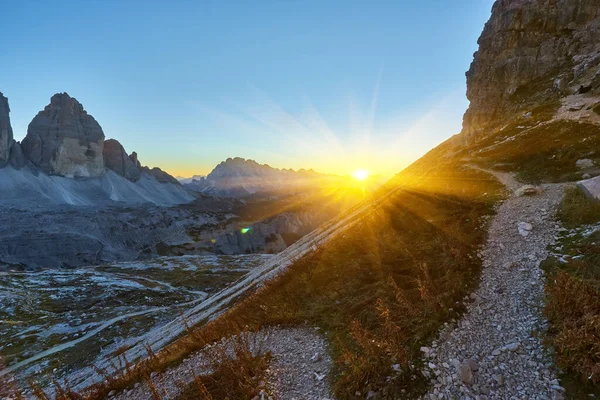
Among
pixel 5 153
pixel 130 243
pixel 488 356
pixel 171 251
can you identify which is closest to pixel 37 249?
pixel 130 243

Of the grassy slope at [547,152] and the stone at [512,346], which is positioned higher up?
the grassy slope at [547,152]

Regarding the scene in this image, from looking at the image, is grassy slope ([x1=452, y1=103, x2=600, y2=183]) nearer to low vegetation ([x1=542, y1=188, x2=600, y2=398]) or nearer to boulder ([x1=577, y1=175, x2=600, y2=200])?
boulder ([x1=577, y1=175, x2=600, y2=200])

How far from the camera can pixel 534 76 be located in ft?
241

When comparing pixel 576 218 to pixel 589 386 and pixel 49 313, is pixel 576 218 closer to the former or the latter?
pixel 589 386

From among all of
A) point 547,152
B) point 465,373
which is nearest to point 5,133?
point 547,152

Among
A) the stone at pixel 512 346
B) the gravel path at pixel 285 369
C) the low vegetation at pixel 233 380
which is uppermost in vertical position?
the low vegetation at pixel 233 380

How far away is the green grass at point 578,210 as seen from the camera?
1577 centimetres

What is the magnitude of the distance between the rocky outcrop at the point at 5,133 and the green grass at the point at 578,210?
819 ft

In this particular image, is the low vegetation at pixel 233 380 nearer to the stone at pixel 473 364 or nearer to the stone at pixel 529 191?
the stone at pixel 473 364

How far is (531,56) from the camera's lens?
75.0 m

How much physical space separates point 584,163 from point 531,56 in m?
68.4

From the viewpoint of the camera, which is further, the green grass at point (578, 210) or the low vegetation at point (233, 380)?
the green grass at point (578, 210)

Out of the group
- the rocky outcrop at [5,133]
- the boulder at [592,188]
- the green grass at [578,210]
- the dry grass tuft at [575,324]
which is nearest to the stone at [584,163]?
the boulder at [592,188]

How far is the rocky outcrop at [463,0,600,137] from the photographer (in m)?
65.0
